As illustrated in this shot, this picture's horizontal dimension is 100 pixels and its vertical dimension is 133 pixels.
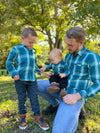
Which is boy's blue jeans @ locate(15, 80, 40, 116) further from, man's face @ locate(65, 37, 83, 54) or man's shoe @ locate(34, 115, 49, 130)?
man's face @ locate(65, 37, 83, 54)

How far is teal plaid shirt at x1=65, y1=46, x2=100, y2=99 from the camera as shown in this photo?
2.01 meters

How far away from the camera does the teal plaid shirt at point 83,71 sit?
2.01 m

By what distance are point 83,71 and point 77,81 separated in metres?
0.19

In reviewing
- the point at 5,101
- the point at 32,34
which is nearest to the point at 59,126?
the point at 32,34

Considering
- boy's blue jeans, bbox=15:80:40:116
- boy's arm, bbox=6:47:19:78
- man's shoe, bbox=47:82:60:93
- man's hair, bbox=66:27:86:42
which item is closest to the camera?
man's hair, bbox=66:27:86:42

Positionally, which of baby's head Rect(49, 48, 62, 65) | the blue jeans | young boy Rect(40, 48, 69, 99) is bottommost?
the blue jeans

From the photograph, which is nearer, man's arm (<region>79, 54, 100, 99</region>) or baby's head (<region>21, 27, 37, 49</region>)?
man's arm (<region>79, 54, 100, 99</region>)

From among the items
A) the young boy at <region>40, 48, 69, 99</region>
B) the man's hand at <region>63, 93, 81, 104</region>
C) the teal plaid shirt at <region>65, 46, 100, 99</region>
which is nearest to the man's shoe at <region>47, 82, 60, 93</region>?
the young boy at <region>40, 48, 69, 99</region>

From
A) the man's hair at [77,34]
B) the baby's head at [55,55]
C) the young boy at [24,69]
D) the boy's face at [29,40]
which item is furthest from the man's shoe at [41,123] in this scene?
the man's hair at [77,34]

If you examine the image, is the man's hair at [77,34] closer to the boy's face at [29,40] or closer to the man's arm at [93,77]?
the man's arm at [93,77]

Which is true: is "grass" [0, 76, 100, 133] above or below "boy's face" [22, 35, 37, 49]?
below

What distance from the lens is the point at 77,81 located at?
2.20m

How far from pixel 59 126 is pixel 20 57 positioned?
1363mm

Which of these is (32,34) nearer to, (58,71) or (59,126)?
(58,71)
